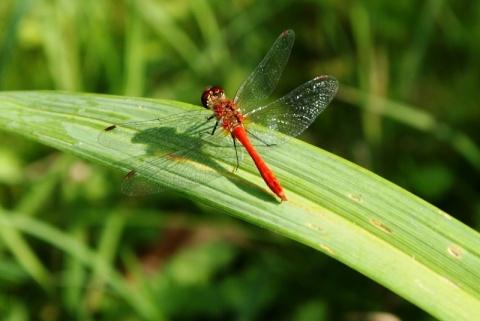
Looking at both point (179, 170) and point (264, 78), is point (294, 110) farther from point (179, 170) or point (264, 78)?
point (179, 170)

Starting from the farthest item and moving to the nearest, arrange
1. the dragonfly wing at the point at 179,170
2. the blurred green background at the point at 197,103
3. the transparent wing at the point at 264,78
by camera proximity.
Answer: the blurred green background at the point at 197,103 → the transparent wing at the point at 264,78 → the dragonfly wing at the point at 179,170

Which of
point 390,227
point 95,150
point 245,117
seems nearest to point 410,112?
point 245,117

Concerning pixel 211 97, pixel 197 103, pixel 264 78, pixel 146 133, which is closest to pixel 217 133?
pixel 211 97

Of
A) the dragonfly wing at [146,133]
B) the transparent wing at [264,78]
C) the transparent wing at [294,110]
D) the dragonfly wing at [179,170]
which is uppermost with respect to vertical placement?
the transparent wing at [264,78]

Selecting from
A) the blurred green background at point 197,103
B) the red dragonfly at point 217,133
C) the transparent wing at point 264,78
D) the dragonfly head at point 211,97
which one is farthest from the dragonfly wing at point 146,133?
the blurred green background at point 197,103

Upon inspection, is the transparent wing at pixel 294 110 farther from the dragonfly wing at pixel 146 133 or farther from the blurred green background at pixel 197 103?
the blurred green background at pixel 197 103

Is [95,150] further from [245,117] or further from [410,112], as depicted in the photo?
[410,112]

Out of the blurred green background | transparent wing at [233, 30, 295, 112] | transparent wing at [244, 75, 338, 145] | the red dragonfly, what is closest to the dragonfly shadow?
the red dragonfly

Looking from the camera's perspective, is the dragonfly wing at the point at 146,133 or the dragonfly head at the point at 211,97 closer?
the dragonfly wing at the point at 146,133
